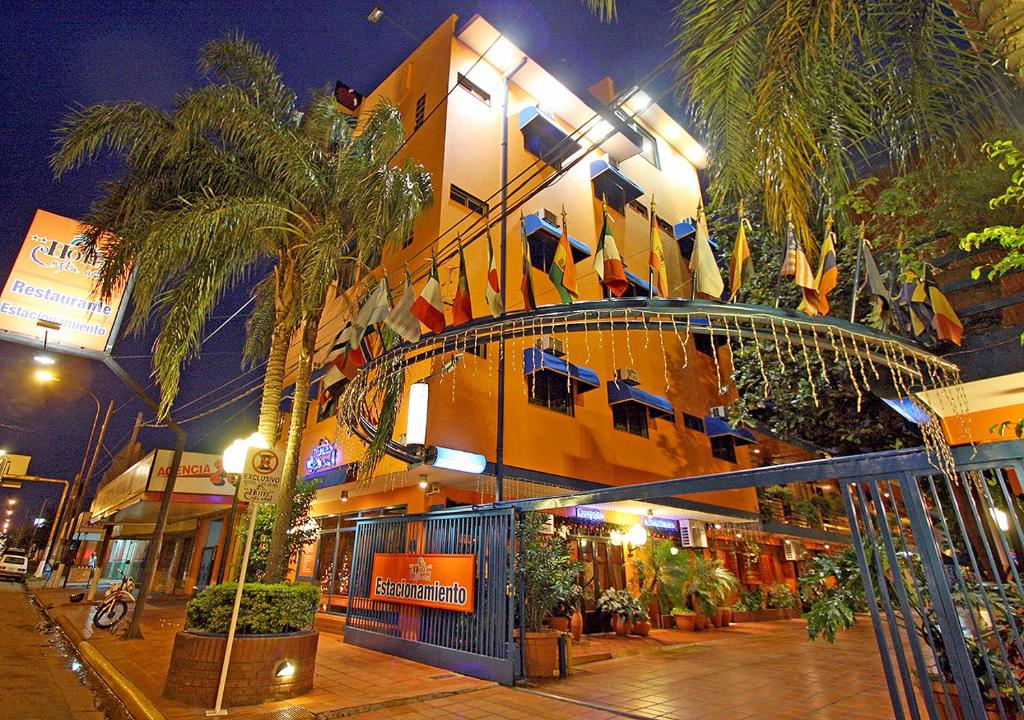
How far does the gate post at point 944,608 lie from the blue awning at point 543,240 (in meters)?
11.4

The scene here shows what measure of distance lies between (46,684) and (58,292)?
227 inches

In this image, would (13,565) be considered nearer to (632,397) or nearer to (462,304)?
(632,397)

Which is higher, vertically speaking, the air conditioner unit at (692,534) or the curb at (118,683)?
the air conditioner unit at (692,534)

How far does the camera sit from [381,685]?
277 inches

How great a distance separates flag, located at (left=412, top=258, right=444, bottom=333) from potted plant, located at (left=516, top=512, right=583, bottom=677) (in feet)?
12.6

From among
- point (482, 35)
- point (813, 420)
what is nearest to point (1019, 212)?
point (813, 420)

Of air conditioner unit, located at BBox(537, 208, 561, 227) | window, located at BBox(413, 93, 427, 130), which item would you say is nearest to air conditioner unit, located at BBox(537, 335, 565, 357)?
air conditioner unit, located at BBox(537, 208, 561, 227)

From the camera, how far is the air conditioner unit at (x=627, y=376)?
1642 centimetres

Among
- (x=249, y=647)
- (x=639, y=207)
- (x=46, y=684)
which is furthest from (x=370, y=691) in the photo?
(x=639, y=207)

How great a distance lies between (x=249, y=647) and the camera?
20.2 feet

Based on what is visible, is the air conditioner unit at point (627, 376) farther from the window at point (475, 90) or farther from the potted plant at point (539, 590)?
the window at point (475, 90)

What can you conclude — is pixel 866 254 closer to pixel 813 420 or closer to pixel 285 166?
pixel 813 420

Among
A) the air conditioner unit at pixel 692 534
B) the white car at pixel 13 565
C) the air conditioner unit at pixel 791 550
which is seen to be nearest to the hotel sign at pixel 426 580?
the air conditioner unit at pixel 692 534

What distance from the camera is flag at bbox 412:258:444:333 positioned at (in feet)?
20.9
